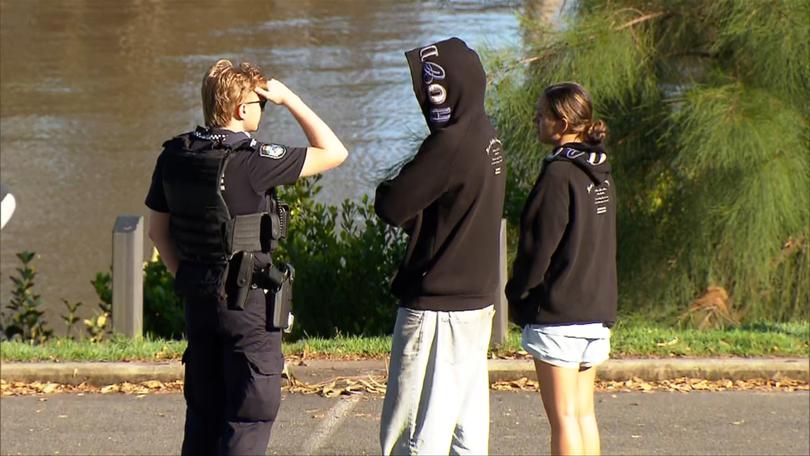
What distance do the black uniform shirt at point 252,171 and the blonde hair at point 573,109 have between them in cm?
86

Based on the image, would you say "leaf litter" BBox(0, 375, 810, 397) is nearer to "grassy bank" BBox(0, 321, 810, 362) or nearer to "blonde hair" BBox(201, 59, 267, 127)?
"grassy bank" BBox(0, 321, 810, 362)

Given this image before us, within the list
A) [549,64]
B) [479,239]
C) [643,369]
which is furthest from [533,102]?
[479,239]

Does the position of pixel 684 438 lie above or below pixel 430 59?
below

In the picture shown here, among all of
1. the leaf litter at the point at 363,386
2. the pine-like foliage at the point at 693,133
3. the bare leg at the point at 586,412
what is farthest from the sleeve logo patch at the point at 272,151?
the pine-like foliage at the point at 693,133

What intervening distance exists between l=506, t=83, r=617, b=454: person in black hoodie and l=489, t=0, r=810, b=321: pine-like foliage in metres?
4.60

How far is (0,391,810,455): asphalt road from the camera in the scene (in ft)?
17.6

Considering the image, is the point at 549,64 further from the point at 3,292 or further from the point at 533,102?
the point at 3,292

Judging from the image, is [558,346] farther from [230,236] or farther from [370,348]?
[370,348]

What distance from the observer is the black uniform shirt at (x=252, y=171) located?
12.6 feet

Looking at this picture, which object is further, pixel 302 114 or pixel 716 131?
pixel 716 131

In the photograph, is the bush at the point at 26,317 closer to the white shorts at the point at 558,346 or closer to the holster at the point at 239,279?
the holster at the point at 239,279

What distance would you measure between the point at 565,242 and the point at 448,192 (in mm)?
546

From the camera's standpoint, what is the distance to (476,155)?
3707 mm

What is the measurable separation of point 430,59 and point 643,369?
10.2 ft
